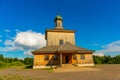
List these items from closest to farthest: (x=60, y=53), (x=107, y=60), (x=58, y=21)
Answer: (x=60, y=53) → (x=58, y=21) → (x=107, y=60)

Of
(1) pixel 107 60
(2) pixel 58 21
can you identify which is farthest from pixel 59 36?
(1) pixel 107 60

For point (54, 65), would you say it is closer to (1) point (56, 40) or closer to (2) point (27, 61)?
(1) point (56, 40)

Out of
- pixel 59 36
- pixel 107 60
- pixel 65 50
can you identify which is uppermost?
pixel 59 36

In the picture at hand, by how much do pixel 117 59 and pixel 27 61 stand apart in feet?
132

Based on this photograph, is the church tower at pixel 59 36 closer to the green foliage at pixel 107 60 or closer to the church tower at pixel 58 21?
the church tower at pixel 58 21

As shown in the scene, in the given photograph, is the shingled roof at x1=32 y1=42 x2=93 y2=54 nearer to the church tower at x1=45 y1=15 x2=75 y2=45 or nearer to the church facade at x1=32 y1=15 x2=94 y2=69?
the church facade at x1=32 y1=15 x2=94 y2=69

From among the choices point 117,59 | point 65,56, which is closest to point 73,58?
point 65,56

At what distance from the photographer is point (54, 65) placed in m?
25.3

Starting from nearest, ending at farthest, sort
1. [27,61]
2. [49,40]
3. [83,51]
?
[83,51], [49,40], [27,61]

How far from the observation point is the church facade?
80.3 ft

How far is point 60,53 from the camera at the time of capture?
2359 cm

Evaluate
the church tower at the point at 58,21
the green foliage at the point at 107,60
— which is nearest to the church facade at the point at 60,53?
the church tower at the point at 58,21

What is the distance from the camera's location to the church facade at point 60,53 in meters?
24.5

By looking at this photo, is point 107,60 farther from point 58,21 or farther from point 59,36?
point 59,36
